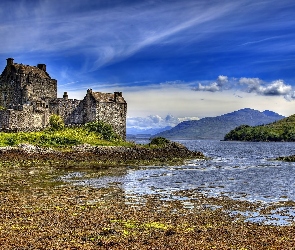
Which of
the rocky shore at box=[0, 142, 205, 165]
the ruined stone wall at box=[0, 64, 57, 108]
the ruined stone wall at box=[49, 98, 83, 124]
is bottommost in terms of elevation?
the rocky shore at box=[0, 142, 205, 165]

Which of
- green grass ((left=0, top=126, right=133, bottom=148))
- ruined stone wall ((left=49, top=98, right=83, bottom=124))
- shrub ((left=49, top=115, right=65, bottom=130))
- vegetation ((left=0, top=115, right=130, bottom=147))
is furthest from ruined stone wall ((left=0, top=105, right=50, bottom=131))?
green grass ((left=0, top=126, right=133, bottom=148))

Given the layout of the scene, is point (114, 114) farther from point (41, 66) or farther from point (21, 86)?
point (41, 66)

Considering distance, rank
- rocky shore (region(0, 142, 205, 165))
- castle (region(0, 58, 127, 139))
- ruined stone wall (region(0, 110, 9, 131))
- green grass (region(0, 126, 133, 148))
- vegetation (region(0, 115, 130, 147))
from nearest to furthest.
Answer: rocky shore (region(0, 142, 205, 165)) → green grass (region(0, 126, 133, 148)) → vegetation (region(0, 115, 130, 147)) → ruined stone wall (region(0, 110, 9, 131)) → castle (region(0, 58, 127, 139))

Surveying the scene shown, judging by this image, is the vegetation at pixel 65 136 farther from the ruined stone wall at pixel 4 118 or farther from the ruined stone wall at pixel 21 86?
the ruined stone wall at pixel 21 86

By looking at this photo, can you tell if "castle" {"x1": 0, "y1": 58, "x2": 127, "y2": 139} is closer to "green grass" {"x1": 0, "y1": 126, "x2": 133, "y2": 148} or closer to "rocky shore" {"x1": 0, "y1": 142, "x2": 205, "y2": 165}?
"green grass" {"x1": 0, "y1": 126, "x2": 133, "y2": 148}

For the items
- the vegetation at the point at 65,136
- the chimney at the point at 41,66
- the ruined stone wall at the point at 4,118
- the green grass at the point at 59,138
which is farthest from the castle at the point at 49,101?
A: the ruined stone wall at the point at 4,118

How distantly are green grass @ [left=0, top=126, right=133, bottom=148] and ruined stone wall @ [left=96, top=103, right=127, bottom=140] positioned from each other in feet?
21.5

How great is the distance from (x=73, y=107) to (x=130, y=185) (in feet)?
180

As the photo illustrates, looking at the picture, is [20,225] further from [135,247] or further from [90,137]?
[90,137]

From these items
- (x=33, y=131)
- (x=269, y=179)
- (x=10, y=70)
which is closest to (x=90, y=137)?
(x=33, y=131)

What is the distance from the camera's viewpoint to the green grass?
209 feet

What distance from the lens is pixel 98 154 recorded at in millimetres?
63625

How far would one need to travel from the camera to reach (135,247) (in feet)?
49.5

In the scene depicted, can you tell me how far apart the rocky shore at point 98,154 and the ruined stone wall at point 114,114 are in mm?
13011
